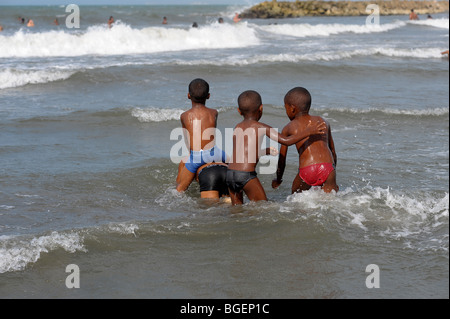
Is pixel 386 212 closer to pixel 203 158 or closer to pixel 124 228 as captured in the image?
pixel 203 158

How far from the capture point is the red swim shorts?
17.3ft

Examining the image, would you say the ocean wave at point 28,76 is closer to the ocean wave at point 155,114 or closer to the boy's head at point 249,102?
the ocean wave at point 155,114

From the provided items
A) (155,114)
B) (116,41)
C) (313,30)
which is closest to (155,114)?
(155,114)

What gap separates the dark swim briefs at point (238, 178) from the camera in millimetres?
5309

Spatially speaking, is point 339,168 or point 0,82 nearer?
point 339,168

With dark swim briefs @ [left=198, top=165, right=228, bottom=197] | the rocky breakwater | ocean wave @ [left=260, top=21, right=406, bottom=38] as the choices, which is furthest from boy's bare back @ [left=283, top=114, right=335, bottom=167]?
the rocky breakwater

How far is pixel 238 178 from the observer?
209 inches

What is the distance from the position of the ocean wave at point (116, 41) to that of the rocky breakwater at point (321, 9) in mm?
31598

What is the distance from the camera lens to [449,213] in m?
4.80

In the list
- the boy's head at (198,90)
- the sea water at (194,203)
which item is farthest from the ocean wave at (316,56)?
the boy's head at (198,90)

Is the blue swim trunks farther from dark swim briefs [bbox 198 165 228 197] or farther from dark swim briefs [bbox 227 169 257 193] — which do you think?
dark swim briefs [bbox 227 169 257 193]

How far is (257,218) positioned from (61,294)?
193 cm
